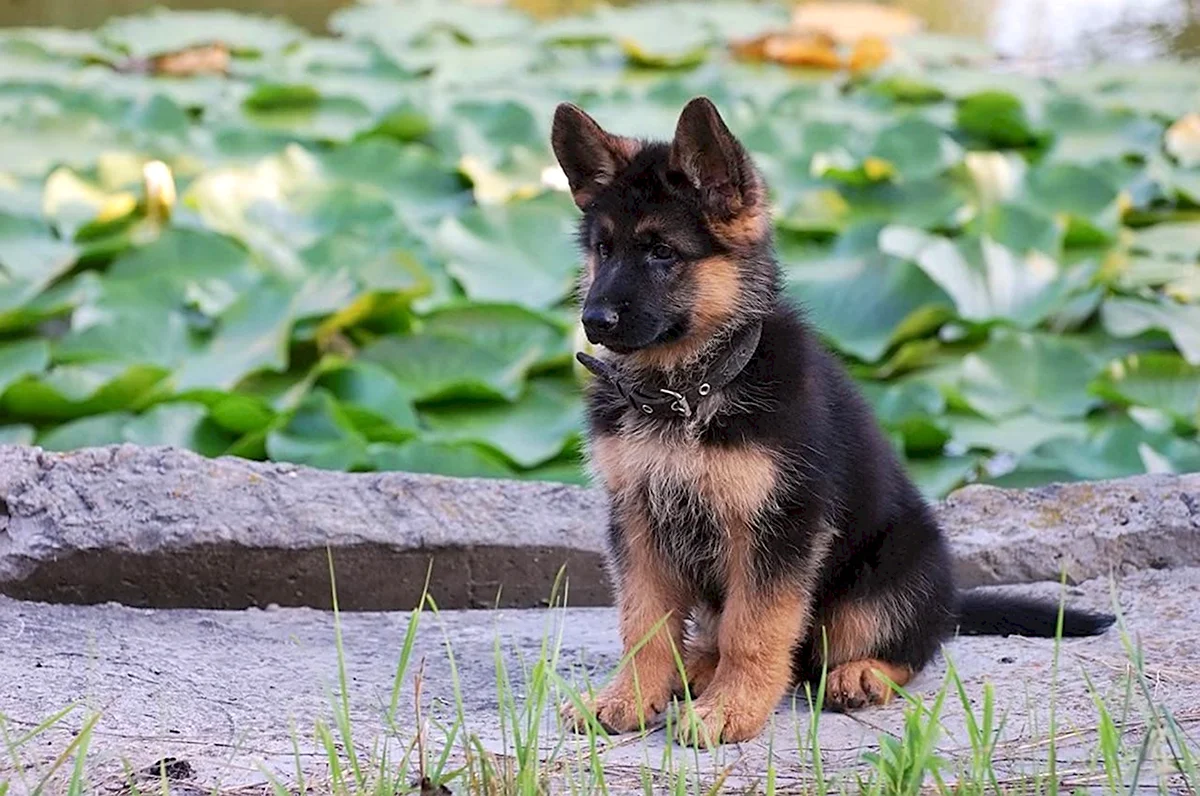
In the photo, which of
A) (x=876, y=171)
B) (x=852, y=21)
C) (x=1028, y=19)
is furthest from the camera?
(x=1028, y=19)

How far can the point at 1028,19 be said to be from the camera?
1305cm

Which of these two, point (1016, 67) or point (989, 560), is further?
point (1016, 67)

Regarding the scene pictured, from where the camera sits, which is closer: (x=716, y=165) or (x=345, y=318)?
(x=716, y=165)

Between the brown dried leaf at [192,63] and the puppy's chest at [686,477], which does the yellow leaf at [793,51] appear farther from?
the puppy's chest at [686,477]

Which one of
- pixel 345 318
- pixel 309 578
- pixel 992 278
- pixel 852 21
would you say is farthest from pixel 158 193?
pixel 852 21

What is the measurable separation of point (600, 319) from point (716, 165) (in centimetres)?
48

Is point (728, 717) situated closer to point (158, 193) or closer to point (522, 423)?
point (522, 423)

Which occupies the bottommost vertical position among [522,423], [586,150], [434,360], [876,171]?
[522,423]

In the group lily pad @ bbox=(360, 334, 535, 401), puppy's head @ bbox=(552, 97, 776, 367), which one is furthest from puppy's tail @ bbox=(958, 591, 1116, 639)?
lily pad @ bbox=(360, 334, 535, 401)

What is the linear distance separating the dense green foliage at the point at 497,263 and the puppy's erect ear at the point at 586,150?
884 mm

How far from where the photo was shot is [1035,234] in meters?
7.33

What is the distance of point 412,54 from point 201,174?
3.22m

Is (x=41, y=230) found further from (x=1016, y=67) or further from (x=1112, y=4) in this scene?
(x=1112, y=4)

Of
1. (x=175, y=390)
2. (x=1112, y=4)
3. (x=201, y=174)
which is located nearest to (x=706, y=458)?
(x=175, y=390)
